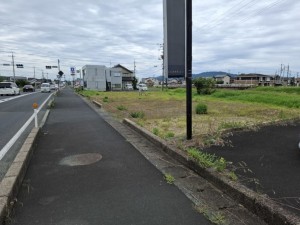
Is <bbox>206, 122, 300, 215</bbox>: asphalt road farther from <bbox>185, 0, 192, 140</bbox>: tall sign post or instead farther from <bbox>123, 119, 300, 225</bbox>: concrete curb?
<bbox>185, 0, 192, 140</bbox>: tall sign post

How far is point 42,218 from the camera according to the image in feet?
11.0

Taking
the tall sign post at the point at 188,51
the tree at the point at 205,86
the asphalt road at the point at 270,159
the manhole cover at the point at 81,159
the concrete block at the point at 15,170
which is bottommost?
the manhole cover at the point at 81,159

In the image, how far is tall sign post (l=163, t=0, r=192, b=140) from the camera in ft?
20.9

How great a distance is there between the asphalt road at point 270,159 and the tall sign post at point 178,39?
163 cm

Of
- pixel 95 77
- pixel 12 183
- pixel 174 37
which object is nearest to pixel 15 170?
pixel 12 183

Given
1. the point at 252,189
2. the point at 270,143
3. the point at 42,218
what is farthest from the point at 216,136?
the point at 42,218

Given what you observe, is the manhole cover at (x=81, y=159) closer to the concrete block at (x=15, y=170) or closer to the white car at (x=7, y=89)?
the concrete block at (x=15, y=170)

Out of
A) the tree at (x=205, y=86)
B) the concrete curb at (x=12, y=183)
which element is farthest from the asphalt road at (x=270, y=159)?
the tree at (x=205, y=86)

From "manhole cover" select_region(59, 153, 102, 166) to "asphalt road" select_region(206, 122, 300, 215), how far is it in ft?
7.94

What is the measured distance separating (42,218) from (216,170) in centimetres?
262

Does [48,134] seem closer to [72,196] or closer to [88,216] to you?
[72,196]

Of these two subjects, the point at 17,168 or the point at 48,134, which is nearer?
the point at 17,168

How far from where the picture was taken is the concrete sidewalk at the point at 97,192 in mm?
3348

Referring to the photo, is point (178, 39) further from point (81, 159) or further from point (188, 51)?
point (81, 159)
